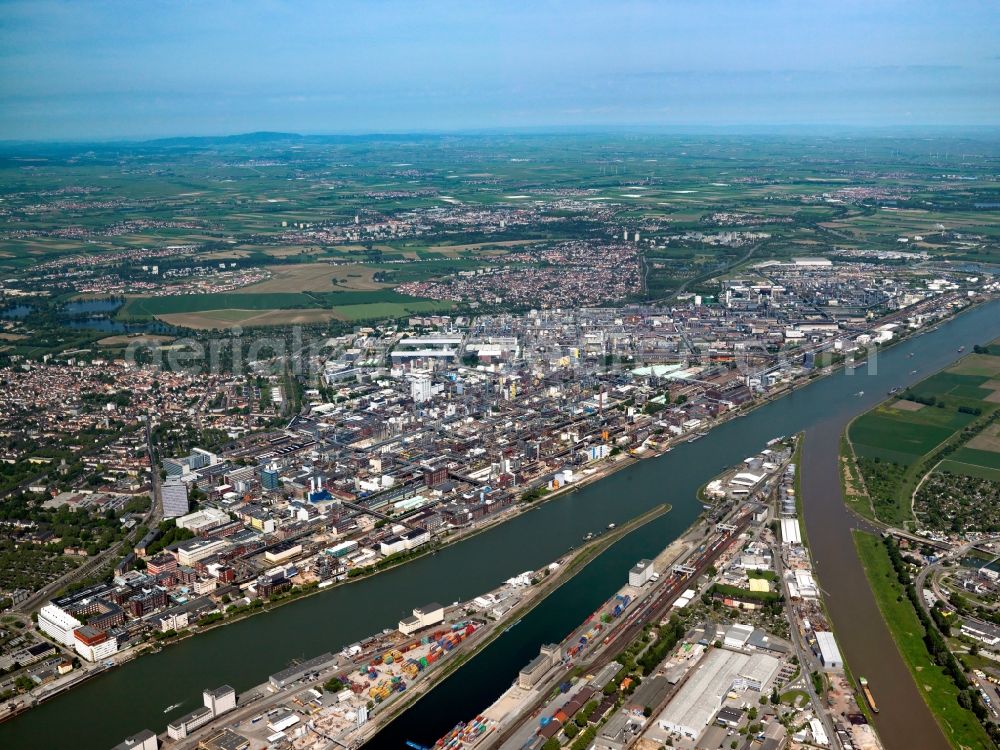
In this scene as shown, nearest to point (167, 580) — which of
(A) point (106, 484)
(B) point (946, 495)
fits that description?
(A) point (106, 484)

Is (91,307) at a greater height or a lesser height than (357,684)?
greater

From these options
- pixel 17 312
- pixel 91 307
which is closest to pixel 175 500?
pixel 91 307

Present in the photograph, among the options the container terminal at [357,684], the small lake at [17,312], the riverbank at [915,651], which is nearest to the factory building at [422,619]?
the container terminal at [357,684]

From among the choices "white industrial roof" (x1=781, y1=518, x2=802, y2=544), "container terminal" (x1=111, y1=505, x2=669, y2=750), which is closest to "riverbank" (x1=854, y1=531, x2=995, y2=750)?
"white industrial roof" (x1=781, y1=518, x2=802, y2=544)

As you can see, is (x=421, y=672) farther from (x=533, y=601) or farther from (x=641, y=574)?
(x=641, y=574)

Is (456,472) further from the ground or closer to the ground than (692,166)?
closer to the ground

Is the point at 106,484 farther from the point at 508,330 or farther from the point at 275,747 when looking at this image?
the point at 508,330

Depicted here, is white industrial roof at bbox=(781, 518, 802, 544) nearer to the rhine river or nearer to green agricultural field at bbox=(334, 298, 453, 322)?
the rhine river
